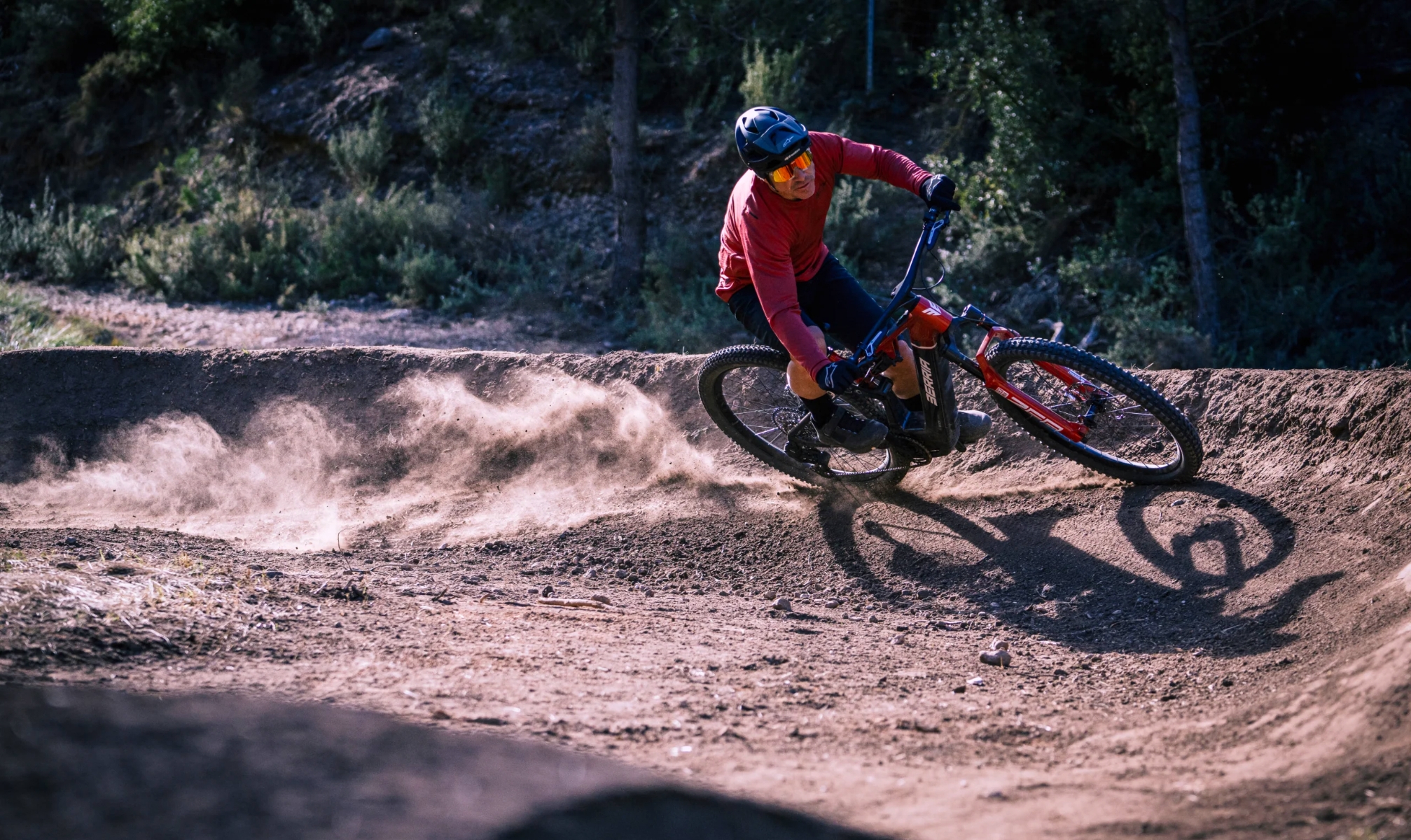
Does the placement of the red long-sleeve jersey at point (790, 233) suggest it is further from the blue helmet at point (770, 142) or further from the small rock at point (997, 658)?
the small rock at point (997, 658)

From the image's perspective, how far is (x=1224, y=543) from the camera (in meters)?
5.49

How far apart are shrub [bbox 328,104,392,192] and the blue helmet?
516 inches

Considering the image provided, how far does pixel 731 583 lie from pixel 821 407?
120 cm

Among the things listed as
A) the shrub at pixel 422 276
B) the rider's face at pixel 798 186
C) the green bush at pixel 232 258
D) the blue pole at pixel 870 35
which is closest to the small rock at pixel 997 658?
the rider's face at pixel 798 186

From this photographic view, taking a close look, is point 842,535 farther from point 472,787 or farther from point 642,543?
point 472,787

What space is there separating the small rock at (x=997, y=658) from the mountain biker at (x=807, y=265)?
1486 mm

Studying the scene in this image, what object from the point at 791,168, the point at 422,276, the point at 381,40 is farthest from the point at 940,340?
the point at 381,40

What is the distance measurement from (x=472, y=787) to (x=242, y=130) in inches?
731

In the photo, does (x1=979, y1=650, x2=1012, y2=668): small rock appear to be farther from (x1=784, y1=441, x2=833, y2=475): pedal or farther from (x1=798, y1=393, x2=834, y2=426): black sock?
(x1=784, y1=441, x2=833, y2=475): pedal

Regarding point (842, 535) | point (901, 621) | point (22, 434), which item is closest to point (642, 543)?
point (842, 535)

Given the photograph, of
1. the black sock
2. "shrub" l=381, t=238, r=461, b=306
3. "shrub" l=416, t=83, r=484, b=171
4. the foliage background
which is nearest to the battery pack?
the black sock

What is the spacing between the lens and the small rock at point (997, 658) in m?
4.84

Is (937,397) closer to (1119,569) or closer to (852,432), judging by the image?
(852,432)

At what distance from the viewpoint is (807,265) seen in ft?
20.1
